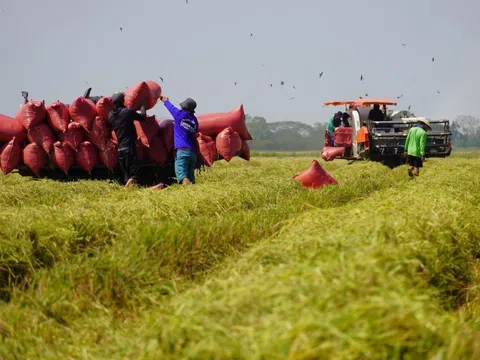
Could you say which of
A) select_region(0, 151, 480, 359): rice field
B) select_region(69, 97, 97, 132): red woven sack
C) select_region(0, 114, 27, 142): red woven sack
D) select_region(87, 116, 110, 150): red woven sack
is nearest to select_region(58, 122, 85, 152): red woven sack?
select_region(69, 97, 97, 132): red woven sack

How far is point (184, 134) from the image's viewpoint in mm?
9453

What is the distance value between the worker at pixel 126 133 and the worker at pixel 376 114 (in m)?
11.8

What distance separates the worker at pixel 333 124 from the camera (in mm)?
21406

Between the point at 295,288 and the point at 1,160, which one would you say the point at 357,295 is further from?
the point at 1,160

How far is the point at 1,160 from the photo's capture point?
951cm

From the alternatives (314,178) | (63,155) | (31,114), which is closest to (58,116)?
(31,114)

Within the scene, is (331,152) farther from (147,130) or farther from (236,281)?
(236,281)

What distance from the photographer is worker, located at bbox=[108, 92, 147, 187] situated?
Result: 924 cm

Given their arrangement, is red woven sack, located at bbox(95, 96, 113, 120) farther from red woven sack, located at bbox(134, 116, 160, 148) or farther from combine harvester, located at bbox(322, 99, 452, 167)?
combine harvester, located at bbox(322, 99, 452, 167)

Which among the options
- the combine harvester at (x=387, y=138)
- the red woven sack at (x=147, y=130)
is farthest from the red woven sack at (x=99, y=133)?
the combine harvester at (x=387, y=138)

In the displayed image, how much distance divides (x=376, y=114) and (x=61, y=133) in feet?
42.1

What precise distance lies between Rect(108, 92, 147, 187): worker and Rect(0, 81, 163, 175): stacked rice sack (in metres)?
0.21

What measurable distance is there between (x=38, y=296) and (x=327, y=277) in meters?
2.13

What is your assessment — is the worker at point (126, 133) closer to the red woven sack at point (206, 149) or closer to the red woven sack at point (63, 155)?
the red woven sack at point (63, 155)
